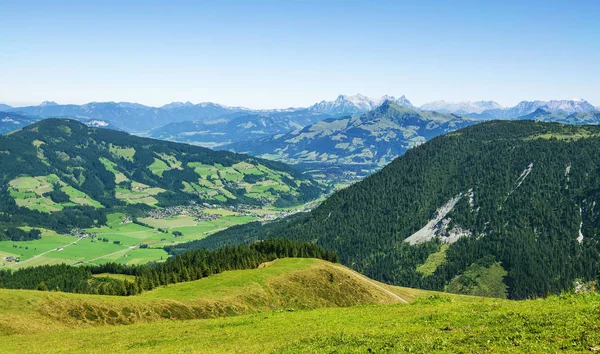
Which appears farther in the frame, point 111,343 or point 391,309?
point 391,309

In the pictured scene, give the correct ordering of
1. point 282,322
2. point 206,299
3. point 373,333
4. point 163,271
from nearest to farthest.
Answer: point 373,333, point 282,322, point 206,299, point 163,271

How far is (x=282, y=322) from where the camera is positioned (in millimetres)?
58312

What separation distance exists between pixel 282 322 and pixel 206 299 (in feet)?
101

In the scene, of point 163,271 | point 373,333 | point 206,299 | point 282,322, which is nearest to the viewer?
point 373,333

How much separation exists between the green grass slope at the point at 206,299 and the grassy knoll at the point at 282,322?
8.1 inches

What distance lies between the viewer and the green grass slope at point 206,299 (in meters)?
69.4

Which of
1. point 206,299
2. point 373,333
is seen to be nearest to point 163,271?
point 206,299

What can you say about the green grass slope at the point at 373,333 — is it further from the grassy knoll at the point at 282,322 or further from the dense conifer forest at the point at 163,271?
the dense conifer forest at the point at 163,271

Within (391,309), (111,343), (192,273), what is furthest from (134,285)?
(391,309)

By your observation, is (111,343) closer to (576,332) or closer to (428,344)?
(428,344)

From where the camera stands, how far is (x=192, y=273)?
110m

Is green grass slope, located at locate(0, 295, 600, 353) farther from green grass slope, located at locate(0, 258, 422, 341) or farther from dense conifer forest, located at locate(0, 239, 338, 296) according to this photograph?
dense conifer forest, located at locate(0, 239, 338, 296)

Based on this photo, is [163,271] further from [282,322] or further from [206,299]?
[282,322]

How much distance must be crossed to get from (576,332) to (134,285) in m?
89.9
